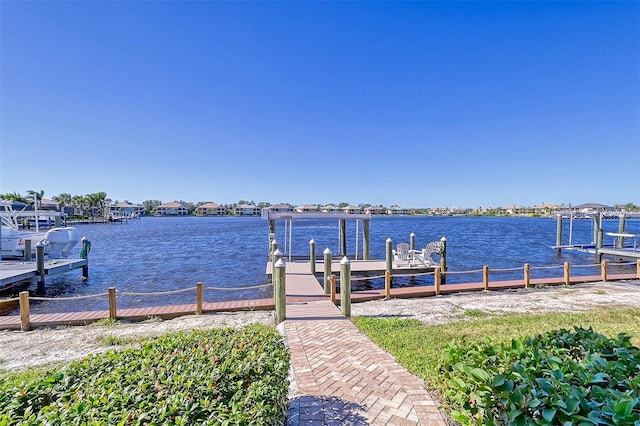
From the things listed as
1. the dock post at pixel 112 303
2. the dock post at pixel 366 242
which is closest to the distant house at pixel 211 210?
the dock post at pixel 366 242

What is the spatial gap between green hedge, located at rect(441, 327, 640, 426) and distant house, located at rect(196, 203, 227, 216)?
155 metres

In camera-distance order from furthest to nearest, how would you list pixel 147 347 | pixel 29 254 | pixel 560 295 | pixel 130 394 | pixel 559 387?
pixel 29 254
pixel 560 295
pixel 147 347
pixel 130 394
pixel 559 387

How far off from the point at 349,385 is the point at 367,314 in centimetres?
453

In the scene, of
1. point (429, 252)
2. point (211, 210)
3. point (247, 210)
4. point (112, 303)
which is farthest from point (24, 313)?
point (211, 210)

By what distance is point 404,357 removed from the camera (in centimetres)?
509

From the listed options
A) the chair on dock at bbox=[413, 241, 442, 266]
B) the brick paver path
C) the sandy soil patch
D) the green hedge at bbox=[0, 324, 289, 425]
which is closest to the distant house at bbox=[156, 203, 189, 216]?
the chair on dock at bbox=[413, 241, 442, 266]

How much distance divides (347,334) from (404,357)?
142 cm

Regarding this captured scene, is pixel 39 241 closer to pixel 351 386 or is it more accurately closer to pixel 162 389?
pixel 351 386

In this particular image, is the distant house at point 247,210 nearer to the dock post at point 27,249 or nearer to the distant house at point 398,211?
the distant house at point 398,211

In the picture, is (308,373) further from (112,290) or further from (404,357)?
(112,290)

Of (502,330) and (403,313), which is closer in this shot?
(502,330)

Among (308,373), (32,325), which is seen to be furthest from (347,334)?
(32,325)

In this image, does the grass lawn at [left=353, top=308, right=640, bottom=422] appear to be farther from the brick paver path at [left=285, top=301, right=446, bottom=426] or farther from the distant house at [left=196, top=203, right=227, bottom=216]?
the distant house at [left=196, top=203, right=227, bottom=216]

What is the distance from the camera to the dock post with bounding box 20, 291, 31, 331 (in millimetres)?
7820
